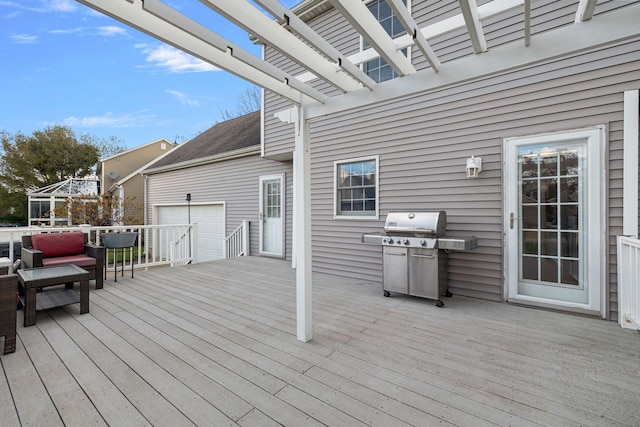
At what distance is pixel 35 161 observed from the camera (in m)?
17.3

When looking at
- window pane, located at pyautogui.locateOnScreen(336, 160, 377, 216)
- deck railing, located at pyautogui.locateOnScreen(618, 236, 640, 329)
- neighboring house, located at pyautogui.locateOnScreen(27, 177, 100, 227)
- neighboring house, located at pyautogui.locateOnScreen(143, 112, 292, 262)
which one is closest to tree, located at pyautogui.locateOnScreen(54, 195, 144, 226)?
neighboring house, located at pyautogui.locateOnScreen(143, 112, 292, 262)

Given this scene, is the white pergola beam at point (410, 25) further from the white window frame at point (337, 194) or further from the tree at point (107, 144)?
the tree at point (107, 144)

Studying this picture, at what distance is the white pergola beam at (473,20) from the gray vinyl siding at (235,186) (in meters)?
5.21

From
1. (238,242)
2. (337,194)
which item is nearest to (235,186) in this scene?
(238,242)

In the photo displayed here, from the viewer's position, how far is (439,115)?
4.22 meters

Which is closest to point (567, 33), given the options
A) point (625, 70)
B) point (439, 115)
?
point (625, 70)

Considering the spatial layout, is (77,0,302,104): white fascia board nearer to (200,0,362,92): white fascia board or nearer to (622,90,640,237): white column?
(200,0,362,92): white fascia board

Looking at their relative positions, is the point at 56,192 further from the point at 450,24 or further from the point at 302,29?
the point at 450,24

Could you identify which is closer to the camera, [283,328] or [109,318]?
[283,328]

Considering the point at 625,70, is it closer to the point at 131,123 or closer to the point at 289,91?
the point at 289,91

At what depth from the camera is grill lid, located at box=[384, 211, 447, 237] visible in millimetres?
3609

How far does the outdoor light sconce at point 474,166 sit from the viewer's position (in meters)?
3.80

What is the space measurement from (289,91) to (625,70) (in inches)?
140

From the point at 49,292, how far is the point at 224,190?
16.7ft
